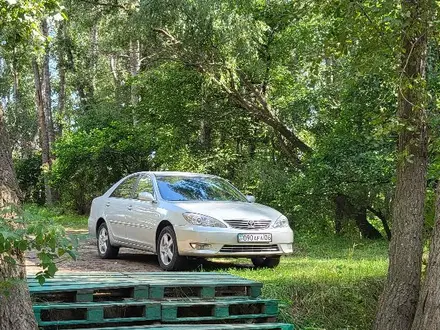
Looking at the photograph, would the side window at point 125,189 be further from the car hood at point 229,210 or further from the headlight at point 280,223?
the headlight at point 280,223

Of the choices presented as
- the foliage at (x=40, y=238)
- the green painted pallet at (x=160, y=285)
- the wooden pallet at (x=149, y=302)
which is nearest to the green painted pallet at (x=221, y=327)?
the wooden pallet at (x=149, y=302)

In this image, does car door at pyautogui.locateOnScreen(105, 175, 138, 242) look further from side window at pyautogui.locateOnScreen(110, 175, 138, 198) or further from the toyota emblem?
the toyota emblem

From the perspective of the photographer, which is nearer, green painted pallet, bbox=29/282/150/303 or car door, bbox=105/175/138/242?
green painted pallet, bbox=29/282/150/303

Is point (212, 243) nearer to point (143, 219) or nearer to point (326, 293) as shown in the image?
point (143, 219)

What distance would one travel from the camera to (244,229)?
902 centimetres

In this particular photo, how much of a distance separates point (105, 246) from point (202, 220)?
111 inches

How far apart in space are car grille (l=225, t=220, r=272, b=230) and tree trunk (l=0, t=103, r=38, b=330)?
15.5ft

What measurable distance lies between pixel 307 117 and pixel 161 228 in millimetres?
9893

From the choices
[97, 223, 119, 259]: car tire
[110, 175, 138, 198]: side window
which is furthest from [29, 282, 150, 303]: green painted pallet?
[97, 223, 119, 259]: car tire

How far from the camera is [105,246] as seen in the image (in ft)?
36.3

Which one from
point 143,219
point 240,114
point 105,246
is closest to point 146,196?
point 143,219

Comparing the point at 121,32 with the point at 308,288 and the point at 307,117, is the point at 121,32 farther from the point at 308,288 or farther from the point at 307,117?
the point at 308,288

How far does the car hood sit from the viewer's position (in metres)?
9.06

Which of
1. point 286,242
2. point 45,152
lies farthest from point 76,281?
point 45,152
